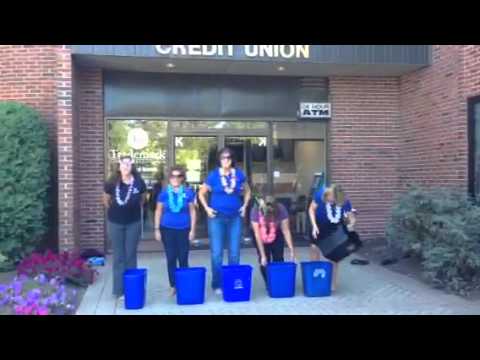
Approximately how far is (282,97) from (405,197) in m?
3.38

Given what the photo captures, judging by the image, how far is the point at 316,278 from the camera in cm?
695

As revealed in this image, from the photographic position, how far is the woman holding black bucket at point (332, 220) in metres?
7.15

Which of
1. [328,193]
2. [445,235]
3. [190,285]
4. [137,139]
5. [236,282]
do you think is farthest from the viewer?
[137,139]

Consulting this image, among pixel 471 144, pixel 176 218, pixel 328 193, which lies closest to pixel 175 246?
pixel 176 218

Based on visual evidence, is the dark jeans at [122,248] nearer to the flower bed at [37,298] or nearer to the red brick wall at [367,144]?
the flower bed at [37,298]

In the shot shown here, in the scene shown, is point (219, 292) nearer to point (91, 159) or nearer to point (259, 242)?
point (259, 242)

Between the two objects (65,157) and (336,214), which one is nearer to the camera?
(336,214)

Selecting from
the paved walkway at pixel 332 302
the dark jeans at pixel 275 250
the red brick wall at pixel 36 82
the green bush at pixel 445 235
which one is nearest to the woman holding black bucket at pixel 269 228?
the dark jeans at pixel 275 250

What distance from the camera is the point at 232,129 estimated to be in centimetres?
1070

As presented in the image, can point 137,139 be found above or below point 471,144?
above

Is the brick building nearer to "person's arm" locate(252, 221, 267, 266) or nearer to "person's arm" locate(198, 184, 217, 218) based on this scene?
"person's arm" locate(198, 184, 217, 218)

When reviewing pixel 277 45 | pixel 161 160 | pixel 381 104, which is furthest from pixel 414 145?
pixel 161 160

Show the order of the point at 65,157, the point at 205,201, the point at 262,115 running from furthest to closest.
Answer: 1. the point at 262,115
2. the point at 65,157
3. the point at 205,201

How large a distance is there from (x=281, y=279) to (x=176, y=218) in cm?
147
